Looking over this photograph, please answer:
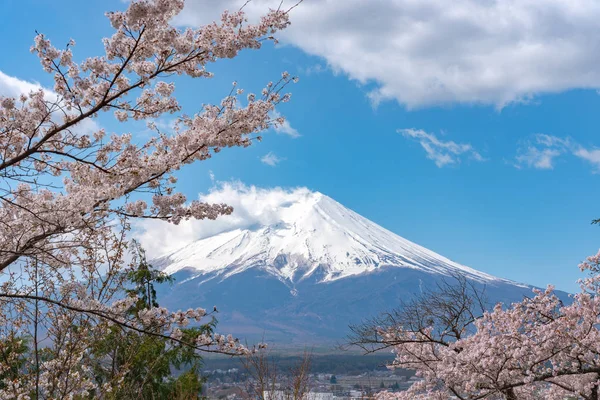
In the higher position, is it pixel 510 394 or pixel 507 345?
pixel 507 345

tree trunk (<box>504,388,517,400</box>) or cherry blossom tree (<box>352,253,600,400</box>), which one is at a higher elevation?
cherry blossom tree (<box>352,253,600,400</box>)

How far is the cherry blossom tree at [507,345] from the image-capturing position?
561 centimetres

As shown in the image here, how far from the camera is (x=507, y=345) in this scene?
19.2ft

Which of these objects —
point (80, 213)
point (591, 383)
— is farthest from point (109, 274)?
point (591, 383)

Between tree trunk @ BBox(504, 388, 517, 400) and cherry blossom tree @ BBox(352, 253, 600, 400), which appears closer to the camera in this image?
cherry blossom tree @ BBox(352, 253, 600, 400)

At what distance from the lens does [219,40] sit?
3.98 meters

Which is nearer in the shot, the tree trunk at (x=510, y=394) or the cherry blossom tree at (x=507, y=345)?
the cherry blossom tree at (x=507, y=345)

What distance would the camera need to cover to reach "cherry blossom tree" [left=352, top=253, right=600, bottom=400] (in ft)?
18.4

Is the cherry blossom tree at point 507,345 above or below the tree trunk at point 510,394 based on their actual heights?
above

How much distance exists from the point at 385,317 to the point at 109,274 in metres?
5.29

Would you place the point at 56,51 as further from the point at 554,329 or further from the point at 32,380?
the point at 554,329

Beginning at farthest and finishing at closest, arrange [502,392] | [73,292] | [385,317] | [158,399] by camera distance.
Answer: [158,399], [385,317], [502,392], [73,292]

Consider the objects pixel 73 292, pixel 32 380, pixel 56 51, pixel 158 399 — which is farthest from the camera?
pixel 158 399

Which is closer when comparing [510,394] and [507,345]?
[507,345]
